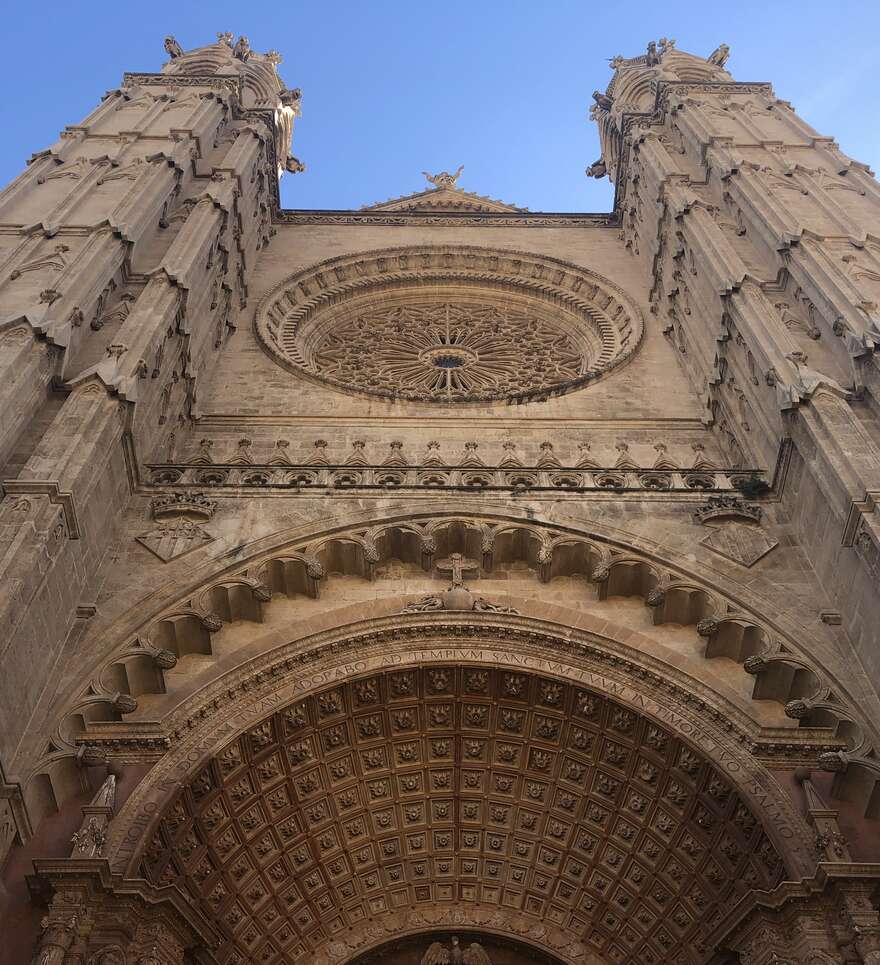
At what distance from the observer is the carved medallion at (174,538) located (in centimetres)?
1142

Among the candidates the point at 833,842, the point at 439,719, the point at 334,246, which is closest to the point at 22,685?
the point at 439,719

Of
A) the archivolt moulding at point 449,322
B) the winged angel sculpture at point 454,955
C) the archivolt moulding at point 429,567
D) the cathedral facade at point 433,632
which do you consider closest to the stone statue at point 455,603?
the cathedral facade at point 433,632

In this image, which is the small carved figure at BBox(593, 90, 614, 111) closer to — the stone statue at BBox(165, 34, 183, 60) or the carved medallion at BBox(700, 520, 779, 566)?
the stone statue at BBox(165, 34, 183, 60)

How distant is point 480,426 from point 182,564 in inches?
216

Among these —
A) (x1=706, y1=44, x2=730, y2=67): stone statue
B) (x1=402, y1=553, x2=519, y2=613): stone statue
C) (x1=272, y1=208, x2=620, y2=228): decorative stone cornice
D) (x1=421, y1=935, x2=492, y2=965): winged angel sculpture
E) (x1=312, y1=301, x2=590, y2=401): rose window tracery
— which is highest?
(x1=706, y1=44, x2=730, y2=67): stone statue

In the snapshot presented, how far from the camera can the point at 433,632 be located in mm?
10555

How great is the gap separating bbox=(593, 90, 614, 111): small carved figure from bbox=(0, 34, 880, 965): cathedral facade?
11764 millimetres

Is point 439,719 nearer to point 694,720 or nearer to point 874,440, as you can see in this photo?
point 694,720

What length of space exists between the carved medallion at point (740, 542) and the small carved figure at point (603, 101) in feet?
59.1

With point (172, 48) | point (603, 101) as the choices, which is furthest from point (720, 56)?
point (172, 48)

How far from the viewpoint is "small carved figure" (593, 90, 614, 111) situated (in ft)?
88.1

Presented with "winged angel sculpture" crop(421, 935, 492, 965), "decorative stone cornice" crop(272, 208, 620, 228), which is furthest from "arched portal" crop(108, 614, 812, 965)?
"decorative stone cornice" crop(272, 208, 620, 228)

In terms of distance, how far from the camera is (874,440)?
11.1 m

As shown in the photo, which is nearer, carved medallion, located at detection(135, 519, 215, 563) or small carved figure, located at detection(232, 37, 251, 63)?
carved medallion, located at detection(135, 519, 215, 563)
